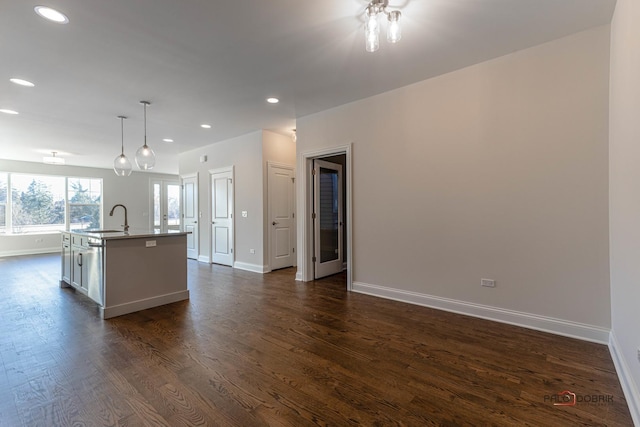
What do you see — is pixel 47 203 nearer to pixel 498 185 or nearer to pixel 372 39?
pixel 372 39

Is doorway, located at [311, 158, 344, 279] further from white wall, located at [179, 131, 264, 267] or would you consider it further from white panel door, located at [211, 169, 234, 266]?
white panel door, located at [211, 169, 234, 266]

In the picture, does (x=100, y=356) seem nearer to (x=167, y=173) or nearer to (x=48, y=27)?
(x=48, y=27)

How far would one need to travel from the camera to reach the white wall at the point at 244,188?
5547 millimetres

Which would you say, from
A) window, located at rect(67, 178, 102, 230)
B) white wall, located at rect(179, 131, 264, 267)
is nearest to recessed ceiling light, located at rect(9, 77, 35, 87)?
white wall, located at rect(179, 131, 264, 267)

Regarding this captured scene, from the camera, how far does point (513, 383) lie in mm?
1940

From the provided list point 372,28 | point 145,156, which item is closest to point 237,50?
point 372,28

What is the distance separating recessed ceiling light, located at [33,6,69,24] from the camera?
214 cm

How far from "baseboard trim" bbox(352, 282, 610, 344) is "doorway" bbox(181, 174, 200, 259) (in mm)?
4931

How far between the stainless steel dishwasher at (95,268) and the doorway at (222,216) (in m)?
2.65

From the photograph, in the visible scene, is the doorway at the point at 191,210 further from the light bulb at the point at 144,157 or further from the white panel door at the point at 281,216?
the light bulb at the point at 144,157

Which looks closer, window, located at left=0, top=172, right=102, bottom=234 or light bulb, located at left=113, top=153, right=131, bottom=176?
light bulb, located at left=113, top=153, right=131, bottom=176

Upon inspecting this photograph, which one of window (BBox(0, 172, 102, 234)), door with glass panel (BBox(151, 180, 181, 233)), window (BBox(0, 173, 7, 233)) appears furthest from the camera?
door with glass panel (BBox(151, 180, 181, 233))

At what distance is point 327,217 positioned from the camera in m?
5.10

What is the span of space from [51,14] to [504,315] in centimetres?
478
